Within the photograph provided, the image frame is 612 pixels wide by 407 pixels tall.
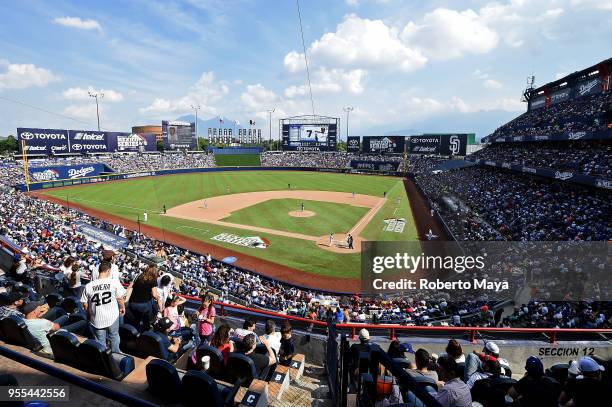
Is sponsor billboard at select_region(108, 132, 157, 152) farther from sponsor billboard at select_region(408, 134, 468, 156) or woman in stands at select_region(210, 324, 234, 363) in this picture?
woman in stands at select_region(210, 324, 234, 363)

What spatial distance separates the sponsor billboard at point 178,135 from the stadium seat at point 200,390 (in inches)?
3990

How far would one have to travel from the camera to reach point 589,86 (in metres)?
39.4

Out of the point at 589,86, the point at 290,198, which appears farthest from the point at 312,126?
the point at 589,86

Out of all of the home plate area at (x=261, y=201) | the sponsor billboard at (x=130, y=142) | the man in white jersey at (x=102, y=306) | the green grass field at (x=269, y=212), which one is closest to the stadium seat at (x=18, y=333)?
the man in white jersey at (x=102, y=306)

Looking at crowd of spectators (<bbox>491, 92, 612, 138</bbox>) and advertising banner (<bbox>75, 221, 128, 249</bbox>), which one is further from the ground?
crowd of spectators (<bbox>491, 92, 612, 138</bbox>)

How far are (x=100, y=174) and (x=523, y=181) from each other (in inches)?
2644

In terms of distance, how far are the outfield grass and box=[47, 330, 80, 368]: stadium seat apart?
81.3 feet

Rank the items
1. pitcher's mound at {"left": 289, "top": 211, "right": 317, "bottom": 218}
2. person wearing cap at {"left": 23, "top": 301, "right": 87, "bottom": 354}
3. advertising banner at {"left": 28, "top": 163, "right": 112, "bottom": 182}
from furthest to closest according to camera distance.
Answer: advertising banner at {"left": 28, "top": 163, "right": 112, "bottom": 182}, pitcher's mound at {"left": 289, "top": 211, "right": 317, "bottom": 218}, person wearing cap at {"left": 23, "top": 301, "right": 87, "bottom": 354}

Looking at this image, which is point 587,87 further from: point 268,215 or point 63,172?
point 63,172

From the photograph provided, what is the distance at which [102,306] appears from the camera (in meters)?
5.27

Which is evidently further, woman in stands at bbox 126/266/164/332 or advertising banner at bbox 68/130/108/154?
advertising banner at bbox 68/130/108/154

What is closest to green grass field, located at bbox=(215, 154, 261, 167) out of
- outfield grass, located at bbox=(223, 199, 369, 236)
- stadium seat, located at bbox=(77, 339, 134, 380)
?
outfield grass, located at bbox=(223, 199, 369, 236)

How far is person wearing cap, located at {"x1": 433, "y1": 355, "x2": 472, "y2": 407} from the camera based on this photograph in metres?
3.60

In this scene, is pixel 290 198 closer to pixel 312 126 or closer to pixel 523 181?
pixel 523 181
